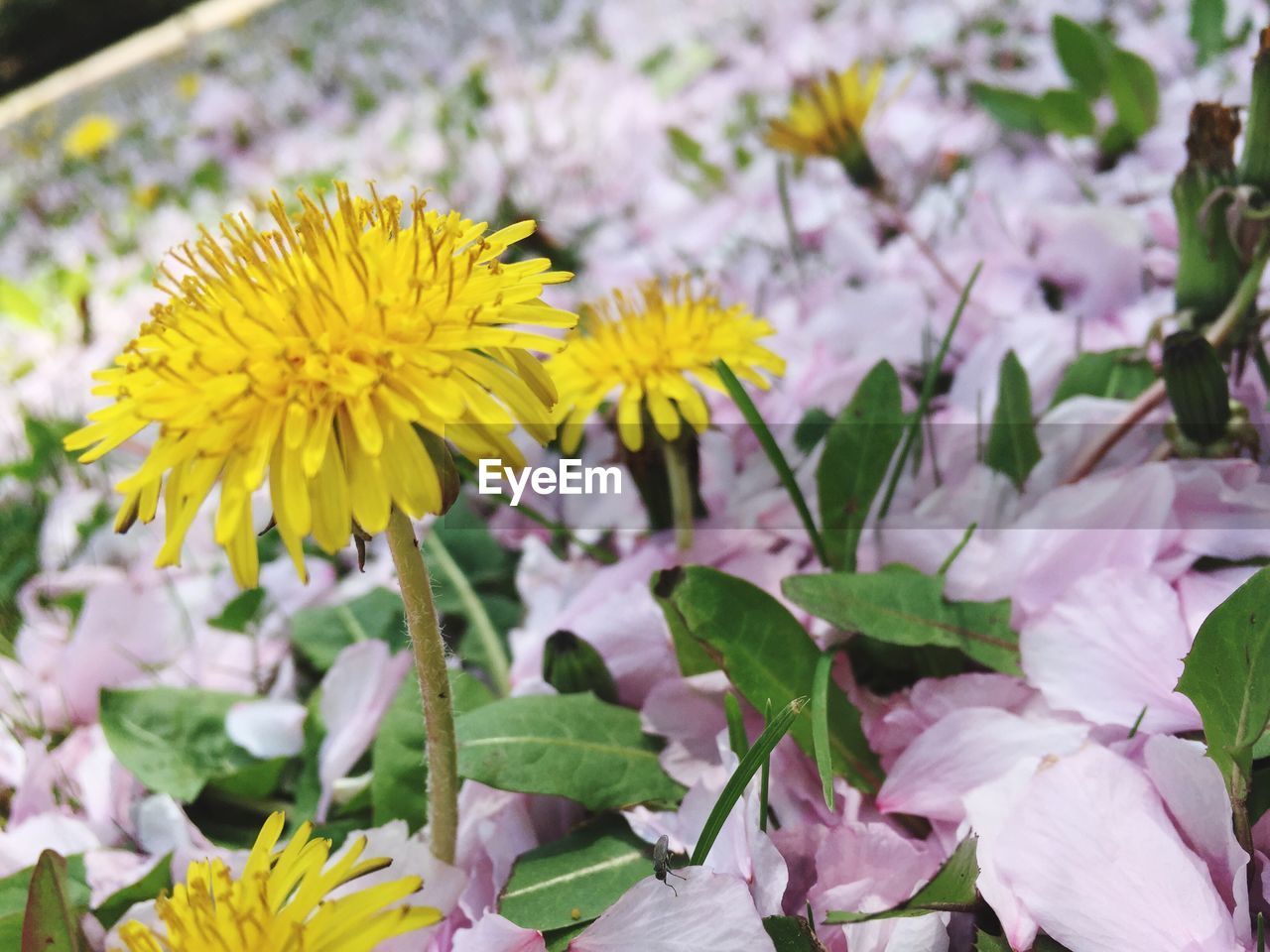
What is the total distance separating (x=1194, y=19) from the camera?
1354 mm

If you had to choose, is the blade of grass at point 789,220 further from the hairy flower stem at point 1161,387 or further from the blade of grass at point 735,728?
the blade of grass at point 735,728

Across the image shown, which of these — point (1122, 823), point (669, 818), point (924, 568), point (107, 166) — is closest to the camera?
point (1122, 823)

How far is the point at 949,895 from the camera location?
1.62 ft

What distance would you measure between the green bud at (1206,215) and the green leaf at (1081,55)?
58 cm

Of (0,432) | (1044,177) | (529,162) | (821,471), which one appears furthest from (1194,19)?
(0,432)

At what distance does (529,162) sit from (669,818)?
1682 millimetres

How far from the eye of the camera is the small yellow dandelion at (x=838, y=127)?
1150mm

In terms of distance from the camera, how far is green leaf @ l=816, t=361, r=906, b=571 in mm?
729

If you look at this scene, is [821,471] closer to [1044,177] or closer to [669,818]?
[669,818]

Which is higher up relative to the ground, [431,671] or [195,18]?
[195,18]

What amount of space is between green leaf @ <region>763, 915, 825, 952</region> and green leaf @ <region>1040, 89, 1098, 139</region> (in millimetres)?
1062

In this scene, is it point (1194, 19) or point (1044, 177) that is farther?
point (1194, 19)

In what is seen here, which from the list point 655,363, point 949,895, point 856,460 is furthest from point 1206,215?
point 949,895

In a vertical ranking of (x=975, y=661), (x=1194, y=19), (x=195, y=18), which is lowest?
(x=975, y=661)
